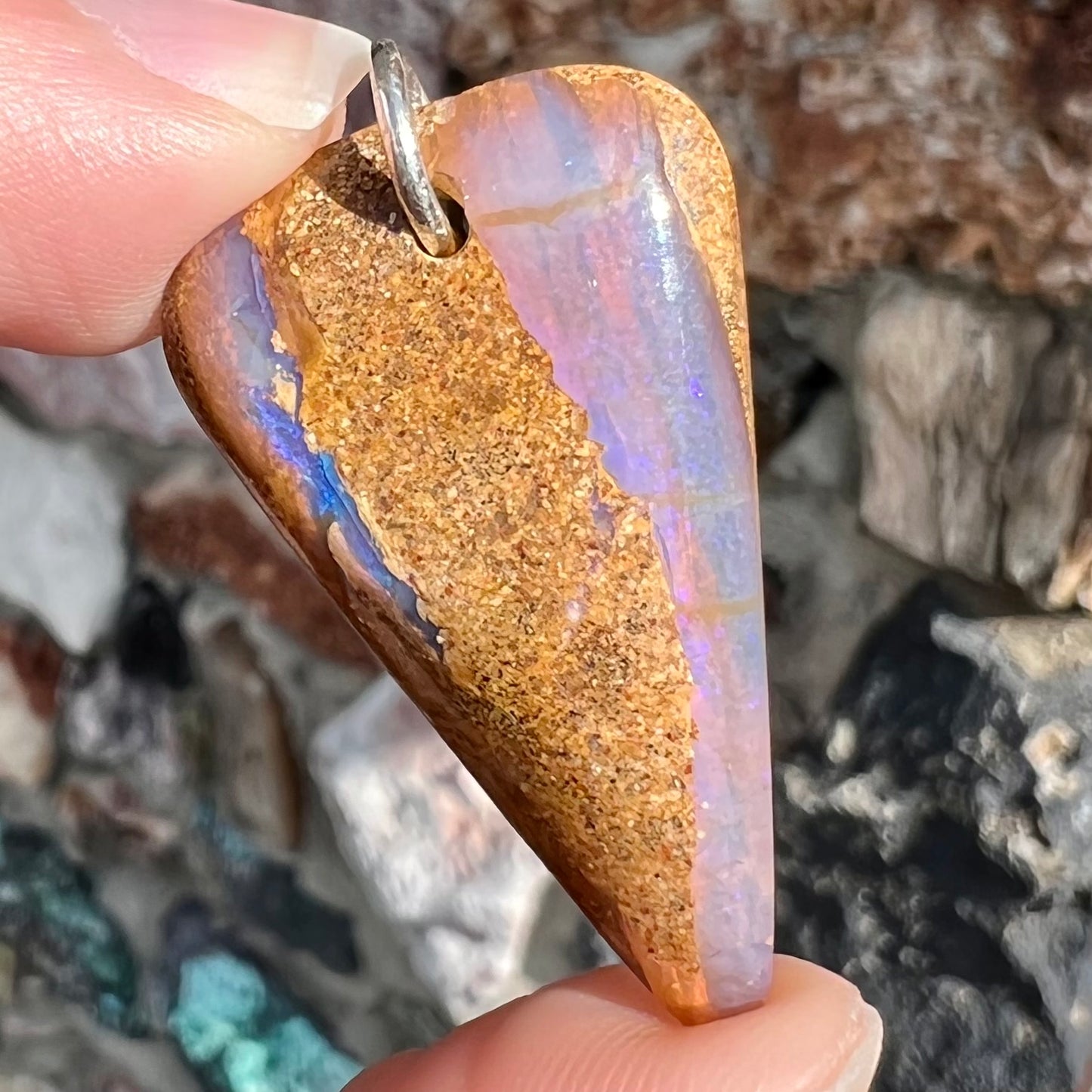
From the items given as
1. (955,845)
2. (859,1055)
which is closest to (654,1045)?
(859,1055)

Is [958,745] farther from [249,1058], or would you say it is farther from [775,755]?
[249,1058]

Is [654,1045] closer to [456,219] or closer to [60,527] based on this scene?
[456,219]

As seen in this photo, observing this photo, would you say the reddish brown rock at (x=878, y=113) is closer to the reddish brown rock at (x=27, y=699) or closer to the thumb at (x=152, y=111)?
the thumb at (x=152, y=111)

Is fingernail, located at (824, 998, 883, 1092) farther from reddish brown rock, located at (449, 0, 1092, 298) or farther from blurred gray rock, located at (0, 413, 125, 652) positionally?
blurred gray rock, located at (0, 413, 125, 652)

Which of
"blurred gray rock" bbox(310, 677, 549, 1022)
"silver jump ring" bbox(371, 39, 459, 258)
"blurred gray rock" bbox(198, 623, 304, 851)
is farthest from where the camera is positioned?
"blurred gray rock" bbox(198, 623, 304, 851)

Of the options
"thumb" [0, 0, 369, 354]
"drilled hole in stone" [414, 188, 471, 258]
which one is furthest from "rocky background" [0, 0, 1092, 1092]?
"drilled hole in stone" [414, 188, 471, 258]
